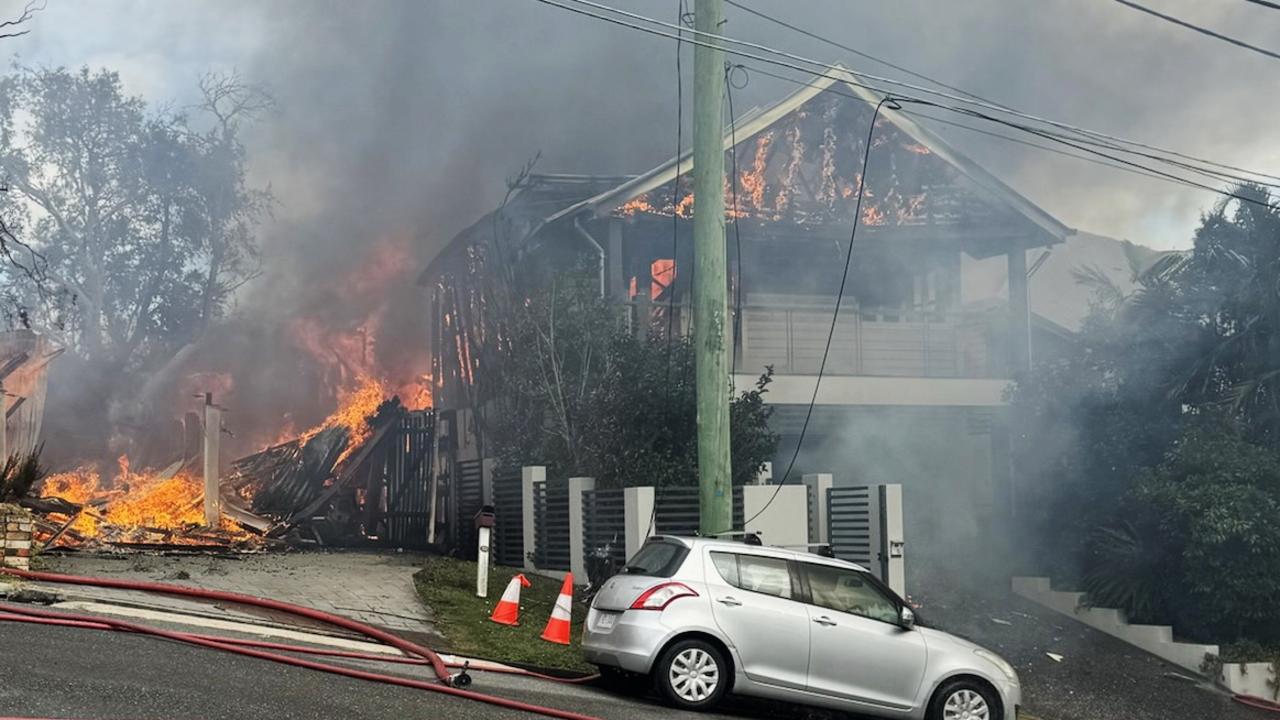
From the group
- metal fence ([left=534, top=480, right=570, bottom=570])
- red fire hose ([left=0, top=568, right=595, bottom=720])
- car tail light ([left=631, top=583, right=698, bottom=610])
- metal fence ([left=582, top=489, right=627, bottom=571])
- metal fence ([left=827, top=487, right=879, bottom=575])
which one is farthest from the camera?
metal fence ([left=534, top=480, right=570, bottom=570])

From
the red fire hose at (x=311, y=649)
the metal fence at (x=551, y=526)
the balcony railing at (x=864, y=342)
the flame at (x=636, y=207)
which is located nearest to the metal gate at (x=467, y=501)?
the metal fence at (x=551, y=526)

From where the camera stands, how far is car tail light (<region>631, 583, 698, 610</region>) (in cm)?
1034

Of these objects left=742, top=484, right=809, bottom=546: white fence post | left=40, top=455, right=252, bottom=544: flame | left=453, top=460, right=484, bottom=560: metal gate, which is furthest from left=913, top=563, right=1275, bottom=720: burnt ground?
left=40, top=455, right=252, bottom=544: flame

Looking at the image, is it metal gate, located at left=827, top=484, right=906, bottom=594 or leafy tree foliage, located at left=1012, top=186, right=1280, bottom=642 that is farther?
leafy tree foliage, located at left=1012, top=186, right=1280, bottom=642

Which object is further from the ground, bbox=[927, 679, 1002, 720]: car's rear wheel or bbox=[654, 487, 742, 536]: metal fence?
bbox=[654, 487, 742, 536]: metal fence

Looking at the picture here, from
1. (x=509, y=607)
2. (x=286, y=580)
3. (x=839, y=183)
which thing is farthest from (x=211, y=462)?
(x=839, y=183)

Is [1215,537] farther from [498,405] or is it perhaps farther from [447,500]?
[447,500]

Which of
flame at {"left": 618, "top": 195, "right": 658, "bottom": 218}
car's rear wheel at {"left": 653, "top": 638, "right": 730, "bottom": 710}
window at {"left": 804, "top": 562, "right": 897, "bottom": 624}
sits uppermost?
flame at {"left": 618, "top": 195, "right": 658, "bottom": 218}

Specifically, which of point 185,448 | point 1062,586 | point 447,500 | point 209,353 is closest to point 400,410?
point 447,500

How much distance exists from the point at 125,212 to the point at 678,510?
23388 millimetres

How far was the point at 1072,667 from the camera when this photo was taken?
595 inches

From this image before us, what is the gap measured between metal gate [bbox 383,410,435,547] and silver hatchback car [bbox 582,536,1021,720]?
38.4 feet

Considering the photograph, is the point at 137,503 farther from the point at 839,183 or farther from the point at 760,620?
the point at 760,620

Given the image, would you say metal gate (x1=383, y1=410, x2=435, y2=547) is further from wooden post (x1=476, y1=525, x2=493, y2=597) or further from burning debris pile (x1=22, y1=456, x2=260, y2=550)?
wooden post (x1=476, y1=525, x2=493, y2=597)
